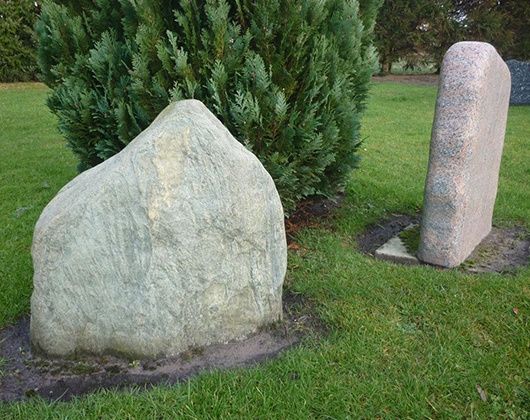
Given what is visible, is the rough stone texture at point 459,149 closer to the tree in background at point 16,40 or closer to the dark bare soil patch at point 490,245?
the dark bare soil patch at point 490,245

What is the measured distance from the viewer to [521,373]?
2.71 m

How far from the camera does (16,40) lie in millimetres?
19688

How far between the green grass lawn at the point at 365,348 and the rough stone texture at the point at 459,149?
32 centimetres

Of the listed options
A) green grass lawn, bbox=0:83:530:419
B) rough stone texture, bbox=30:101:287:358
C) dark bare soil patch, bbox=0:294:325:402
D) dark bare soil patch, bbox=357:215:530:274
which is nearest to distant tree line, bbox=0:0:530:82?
dark bare soil patch, bbox=357:215:530:274

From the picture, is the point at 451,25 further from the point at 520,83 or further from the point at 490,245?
the point at 490,245

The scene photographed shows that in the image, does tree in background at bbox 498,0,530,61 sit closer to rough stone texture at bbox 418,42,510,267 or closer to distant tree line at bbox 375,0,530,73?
distant tree line at bbox 375,0,530,73

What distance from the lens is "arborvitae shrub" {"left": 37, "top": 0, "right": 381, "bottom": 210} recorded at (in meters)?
3.81

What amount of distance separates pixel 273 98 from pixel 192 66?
75 cm

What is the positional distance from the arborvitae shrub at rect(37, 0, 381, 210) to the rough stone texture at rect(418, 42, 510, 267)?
3.12 ft

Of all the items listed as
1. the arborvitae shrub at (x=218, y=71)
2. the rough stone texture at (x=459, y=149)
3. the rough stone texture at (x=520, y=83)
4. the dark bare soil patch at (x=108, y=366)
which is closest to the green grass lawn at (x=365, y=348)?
the dark bare soil patch at (x=108, y=366)

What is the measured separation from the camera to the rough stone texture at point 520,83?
15.8 meters

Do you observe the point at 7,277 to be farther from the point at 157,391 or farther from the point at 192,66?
the point at 192,66

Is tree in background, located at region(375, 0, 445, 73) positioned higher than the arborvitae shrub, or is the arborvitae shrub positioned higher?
tree in background, located at region(375, 0, 445, 73)

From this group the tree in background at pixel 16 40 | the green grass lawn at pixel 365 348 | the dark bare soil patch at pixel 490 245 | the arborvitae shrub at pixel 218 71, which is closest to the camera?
the green grass lawn at pixel 365 348
